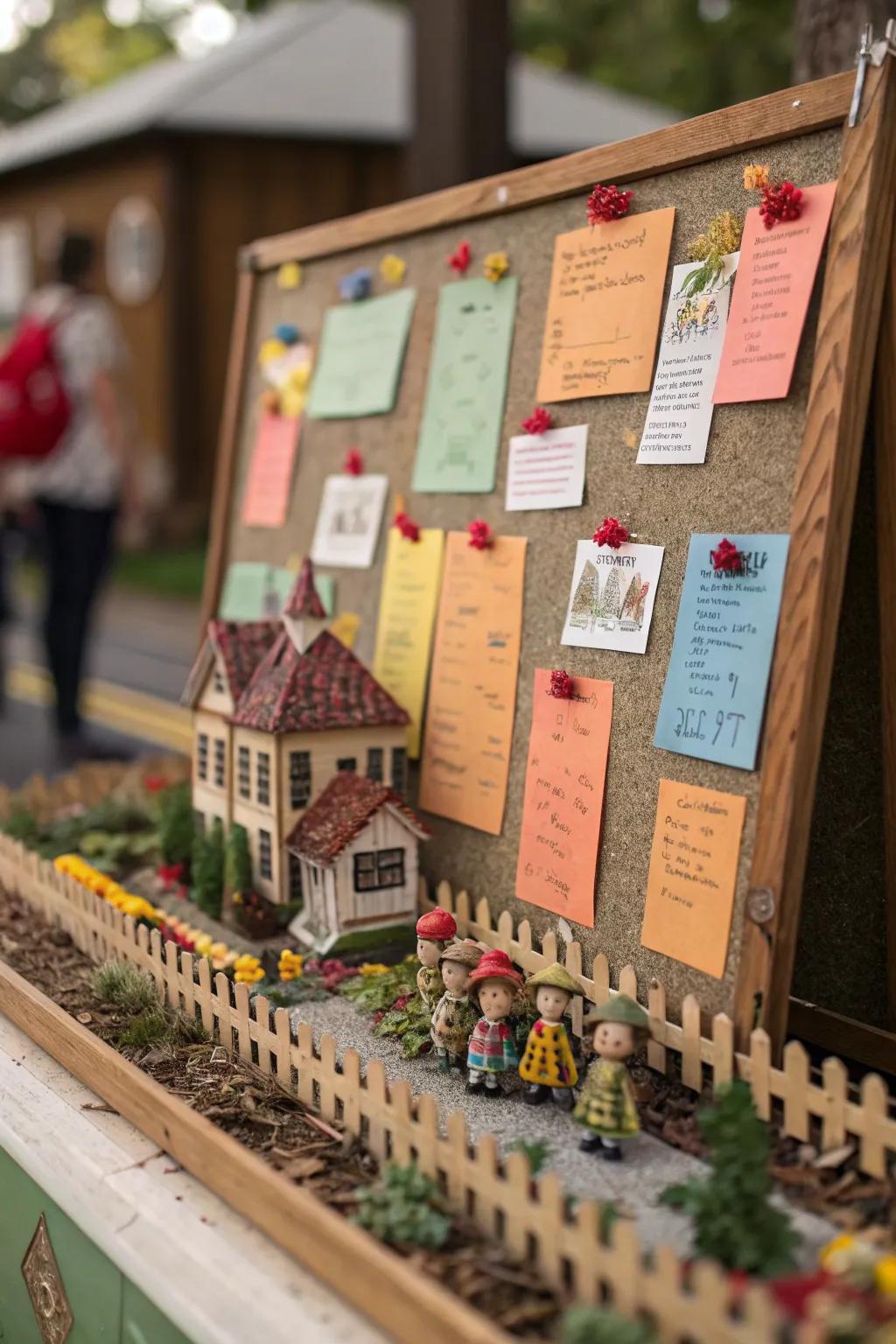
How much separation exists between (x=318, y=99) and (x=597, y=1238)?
45.2 feet

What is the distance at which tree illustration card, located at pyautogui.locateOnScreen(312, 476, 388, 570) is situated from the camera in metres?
3.19

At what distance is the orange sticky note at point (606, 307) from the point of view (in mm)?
2371

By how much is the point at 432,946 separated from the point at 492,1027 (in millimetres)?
194

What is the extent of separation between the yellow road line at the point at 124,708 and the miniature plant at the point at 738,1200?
410 cm

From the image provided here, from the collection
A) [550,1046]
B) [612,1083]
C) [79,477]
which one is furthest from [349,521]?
[79,477]

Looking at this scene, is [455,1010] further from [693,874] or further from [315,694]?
[315,694]

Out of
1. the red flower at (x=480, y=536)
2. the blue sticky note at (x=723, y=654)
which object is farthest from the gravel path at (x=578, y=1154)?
the red flower at (x=480, y=536)

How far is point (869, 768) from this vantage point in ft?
7.47

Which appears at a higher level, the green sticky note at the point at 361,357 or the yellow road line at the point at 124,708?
the green sticky note at the point at 361,357

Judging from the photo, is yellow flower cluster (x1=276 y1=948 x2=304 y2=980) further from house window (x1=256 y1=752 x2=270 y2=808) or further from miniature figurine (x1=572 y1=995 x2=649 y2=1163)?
miniature figurine (x1=572 y1=995 x2=649 y2=1163)

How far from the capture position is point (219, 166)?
13.2 m

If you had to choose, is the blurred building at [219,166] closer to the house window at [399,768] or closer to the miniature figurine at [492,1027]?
the house window at [399,768]

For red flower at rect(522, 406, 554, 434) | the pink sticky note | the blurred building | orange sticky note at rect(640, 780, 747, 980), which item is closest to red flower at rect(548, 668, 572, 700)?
orange sticky note at rect(640, 780, 747, 980)

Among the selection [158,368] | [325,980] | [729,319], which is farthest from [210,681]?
[158,368]
